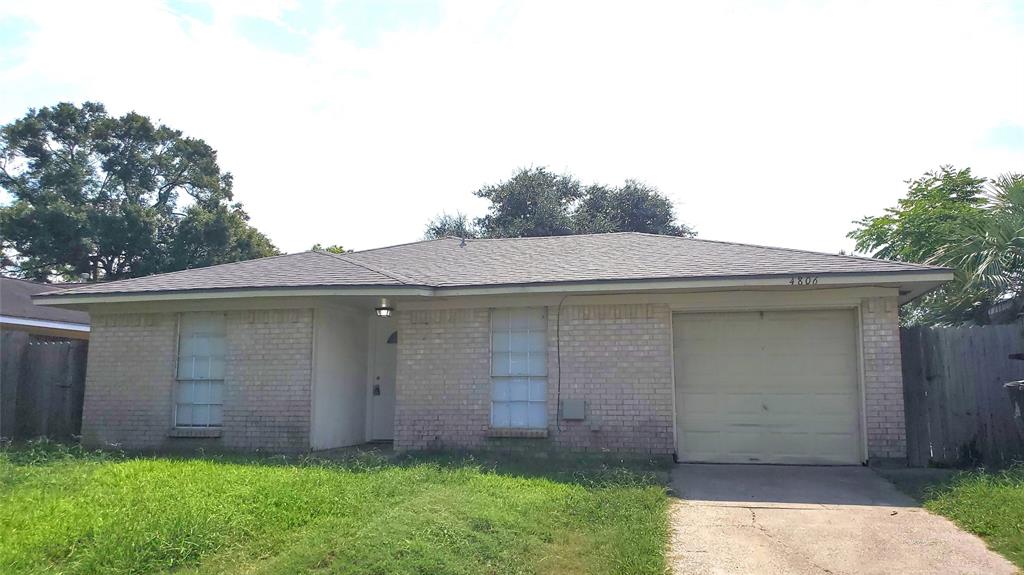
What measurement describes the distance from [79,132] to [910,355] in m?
31.7

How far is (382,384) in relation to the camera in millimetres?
12852

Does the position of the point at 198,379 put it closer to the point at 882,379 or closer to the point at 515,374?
the point at 515,374

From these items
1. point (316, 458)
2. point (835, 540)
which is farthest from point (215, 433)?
point (835, 540)

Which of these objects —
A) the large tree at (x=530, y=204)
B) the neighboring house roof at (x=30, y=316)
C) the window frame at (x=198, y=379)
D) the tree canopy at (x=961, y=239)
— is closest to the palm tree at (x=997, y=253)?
the tree canopy at (x=961, y=239)

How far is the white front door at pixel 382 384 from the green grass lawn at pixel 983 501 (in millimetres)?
7531

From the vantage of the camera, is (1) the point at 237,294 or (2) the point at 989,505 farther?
(1) the point at 237,294

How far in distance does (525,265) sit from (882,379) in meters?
5.07

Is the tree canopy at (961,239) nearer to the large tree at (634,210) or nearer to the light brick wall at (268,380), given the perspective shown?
the light brick wall at (268,380)

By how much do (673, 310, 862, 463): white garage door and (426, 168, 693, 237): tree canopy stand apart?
2313cm

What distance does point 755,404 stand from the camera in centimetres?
1033

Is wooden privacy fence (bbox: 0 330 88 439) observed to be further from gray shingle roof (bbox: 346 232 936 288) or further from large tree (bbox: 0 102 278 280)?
large tree (bbox: 0 102 278 280)

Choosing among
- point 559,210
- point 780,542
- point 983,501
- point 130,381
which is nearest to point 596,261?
point 780,542

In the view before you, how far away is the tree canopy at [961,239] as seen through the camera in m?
11.5

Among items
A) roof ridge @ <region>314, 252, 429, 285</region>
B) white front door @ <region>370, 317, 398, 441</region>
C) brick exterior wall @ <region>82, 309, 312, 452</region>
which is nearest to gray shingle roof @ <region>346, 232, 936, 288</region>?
roof ridge @ <region>314, 252, 429, 285</region>
